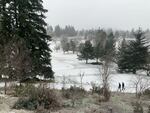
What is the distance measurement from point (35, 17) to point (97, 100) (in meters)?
17.3

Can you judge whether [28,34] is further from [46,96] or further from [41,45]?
[46,96]

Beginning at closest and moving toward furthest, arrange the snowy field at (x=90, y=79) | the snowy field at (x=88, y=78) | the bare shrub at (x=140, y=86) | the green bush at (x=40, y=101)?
the green bush at (x=40, y=101) < the bare shrub at (x=140, y=86) < the snowy field at (x=90, y=79) < the snowy field at (x=88, y=78)

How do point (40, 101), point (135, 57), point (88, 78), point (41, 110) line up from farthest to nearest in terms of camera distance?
point (135, 57), point (88, 78), point (40, 101), point (41, 110)

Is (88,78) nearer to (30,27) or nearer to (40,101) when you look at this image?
(30,27)

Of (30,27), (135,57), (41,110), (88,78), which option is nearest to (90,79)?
(88,78)

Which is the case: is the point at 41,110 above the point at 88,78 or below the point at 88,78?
below

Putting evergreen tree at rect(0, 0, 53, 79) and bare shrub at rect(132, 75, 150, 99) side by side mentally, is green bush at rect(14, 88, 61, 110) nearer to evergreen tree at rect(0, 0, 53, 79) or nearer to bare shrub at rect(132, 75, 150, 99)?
bare shrub at rect(132, 75, 150, 99)

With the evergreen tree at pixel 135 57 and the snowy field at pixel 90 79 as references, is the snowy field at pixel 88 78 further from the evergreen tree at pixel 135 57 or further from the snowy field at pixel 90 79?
the evergreen tree at pixel 135 57

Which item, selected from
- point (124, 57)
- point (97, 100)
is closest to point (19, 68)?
point (97, 100)

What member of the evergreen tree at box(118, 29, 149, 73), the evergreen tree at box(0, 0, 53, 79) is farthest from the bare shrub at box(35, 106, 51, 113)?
the evergreen tree at box(118, 29, 149, 73)

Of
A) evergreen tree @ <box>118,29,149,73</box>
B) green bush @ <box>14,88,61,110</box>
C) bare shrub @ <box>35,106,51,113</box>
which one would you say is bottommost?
bare shrub @ <box>35,106,51,113</box>

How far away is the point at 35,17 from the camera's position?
27.3 m

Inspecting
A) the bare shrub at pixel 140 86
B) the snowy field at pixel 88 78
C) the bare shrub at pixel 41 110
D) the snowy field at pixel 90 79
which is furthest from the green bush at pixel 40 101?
the snowy field at pixel 88 78

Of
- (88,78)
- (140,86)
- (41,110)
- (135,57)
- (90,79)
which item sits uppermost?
(135,57)
